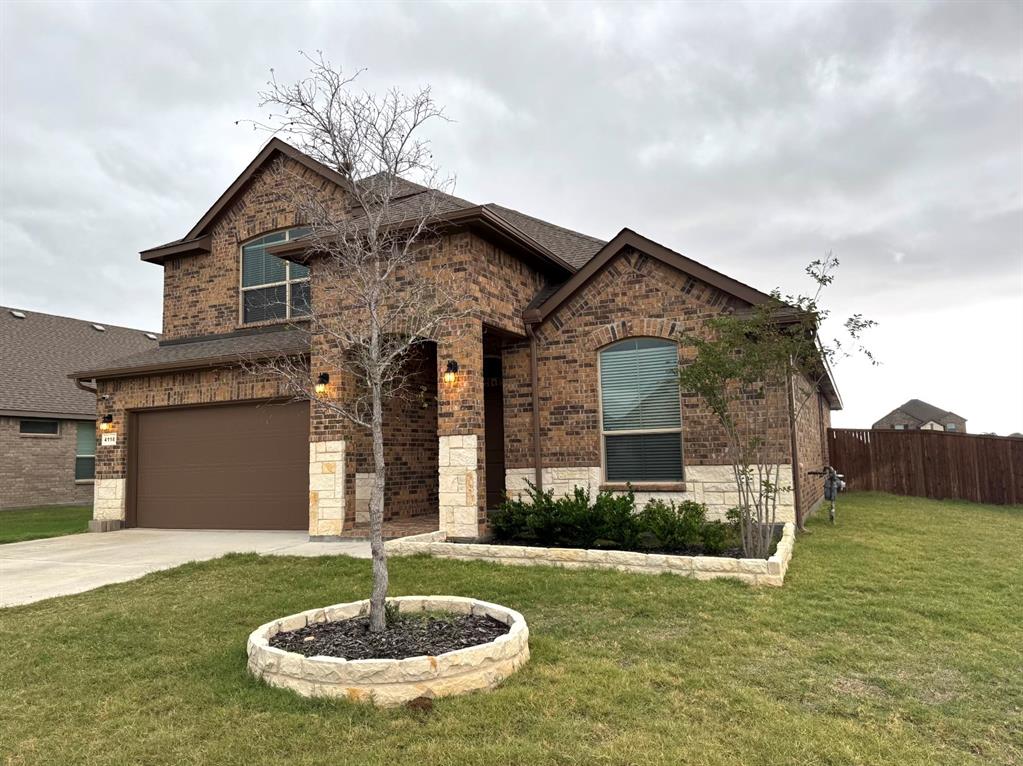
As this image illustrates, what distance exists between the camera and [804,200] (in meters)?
16.0

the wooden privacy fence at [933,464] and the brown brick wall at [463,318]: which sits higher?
the brown brick wall at [463,318]

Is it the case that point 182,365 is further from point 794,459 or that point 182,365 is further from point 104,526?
point 794,459

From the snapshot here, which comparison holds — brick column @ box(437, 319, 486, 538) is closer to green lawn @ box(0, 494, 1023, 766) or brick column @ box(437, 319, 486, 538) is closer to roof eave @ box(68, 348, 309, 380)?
green lawn @ box(0, 494, 1023, 766)

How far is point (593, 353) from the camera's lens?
34.3 ft

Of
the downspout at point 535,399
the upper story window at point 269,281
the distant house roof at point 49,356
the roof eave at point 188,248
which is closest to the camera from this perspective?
the downspout at point 535,399

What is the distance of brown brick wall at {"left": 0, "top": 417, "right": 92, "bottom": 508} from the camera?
1869 centimetres

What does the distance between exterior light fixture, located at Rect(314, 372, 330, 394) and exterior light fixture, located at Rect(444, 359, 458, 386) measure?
2.21 metres

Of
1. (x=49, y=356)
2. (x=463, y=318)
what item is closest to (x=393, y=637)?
(x=463, y=318)

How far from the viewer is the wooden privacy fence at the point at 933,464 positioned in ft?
51.9

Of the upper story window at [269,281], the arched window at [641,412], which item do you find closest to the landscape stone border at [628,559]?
the arched window at [641,412]

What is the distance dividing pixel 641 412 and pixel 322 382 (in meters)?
5.21

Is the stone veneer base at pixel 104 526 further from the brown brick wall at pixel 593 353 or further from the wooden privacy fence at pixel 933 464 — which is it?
the wooden privacy fence at pixel 933 464

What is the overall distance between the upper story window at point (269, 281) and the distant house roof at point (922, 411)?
51184 millimetres

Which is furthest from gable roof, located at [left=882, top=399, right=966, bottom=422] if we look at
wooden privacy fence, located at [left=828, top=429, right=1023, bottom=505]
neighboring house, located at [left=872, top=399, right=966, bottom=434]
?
wooden privacy fence, located at [left=828, top=429, right=1023, bottom=505]
